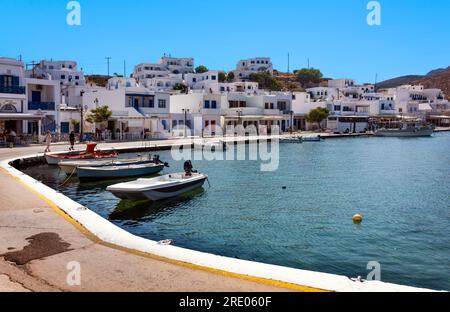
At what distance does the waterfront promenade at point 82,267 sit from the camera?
25.2 feet

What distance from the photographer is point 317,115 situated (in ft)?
304

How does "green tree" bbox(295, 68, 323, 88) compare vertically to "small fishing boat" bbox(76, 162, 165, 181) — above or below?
above

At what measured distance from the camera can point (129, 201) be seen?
2112 centimetres

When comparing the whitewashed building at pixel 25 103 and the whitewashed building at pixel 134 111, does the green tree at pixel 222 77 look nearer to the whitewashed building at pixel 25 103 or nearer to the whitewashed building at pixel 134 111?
the whitewashed building at pixel 134 111

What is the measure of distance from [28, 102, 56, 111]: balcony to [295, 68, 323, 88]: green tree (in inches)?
5680

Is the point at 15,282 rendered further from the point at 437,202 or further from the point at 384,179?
the point at 384,179

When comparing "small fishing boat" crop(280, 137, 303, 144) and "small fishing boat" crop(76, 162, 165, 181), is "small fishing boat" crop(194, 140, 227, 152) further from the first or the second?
"small fishing boat" crop(76, 162, 165, 181)

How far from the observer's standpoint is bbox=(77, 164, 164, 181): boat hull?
27.2 m

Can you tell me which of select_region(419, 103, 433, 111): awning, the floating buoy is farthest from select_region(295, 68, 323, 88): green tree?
the floating buoy

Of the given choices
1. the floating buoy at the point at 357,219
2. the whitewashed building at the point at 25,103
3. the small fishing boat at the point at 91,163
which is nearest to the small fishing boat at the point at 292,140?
the whitewashed building at the point at 25,103

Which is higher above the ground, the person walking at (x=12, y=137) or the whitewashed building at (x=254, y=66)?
the whitewashed building at (x=254, y=66)

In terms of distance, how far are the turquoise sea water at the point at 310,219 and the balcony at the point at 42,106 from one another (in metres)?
16.6

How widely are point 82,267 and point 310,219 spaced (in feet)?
37.0

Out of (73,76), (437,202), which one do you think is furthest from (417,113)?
(437,202)
